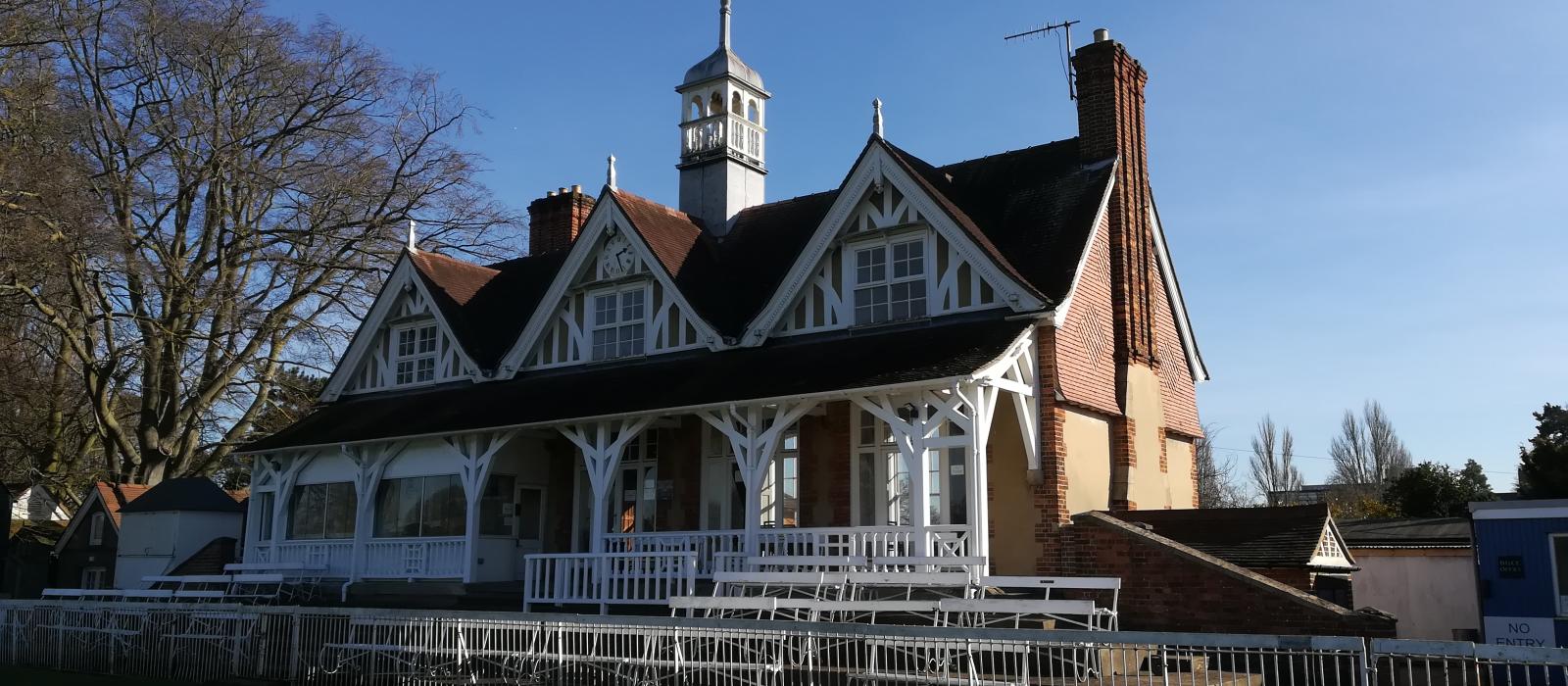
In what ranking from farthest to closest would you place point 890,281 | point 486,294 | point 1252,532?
point 486,294 → point 890,281 → point 1252,532

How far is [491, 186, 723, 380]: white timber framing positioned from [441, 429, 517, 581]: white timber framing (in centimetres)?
254

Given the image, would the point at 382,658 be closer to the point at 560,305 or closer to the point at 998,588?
the point at 998,588

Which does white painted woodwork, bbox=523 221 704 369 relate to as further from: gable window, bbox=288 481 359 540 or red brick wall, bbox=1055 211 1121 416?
red brick wall, bbox=1055 211 1121 416

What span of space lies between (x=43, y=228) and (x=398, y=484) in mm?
11357

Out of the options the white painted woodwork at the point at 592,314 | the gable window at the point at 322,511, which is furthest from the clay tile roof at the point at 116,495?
the white painted woodwork at the point at 592,314

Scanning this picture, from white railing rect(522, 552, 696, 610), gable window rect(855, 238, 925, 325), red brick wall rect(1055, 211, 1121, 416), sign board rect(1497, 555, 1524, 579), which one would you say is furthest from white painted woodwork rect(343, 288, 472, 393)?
sign board rect(1497, 555, 1524, 579)

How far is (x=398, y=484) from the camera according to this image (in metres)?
23.8

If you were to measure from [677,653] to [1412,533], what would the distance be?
18.1 m

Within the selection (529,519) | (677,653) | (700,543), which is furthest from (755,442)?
(529,519)

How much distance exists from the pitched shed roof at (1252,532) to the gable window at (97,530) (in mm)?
24396

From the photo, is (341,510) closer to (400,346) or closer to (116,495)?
(400,346)

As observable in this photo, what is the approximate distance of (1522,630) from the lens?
55.8ft

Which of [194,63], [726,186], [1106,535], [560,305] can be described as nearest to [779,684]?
[1106,535]

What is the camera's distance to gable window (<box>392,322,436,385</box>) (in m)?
26.2
